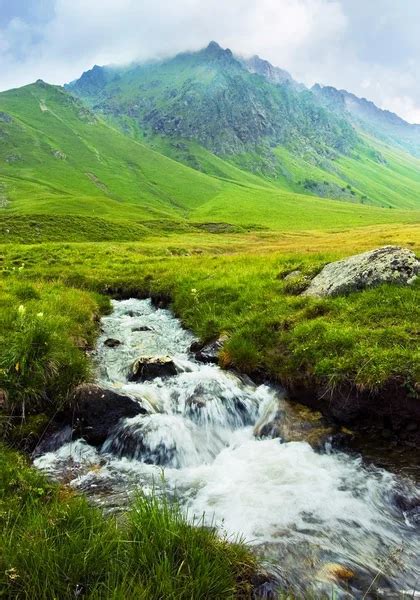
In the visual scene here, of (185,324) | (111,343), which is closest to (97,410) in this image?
(111,343)

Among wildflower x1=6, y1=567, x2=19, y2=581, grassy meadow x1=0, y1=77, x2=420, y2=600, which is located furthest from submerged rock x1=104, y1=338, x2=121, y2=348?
wildflower x1=6, y1=567, x2=19, y2=581

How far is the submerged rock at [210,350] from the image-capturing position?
609 inches

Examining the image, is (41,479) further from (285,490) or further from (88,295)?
(88,295)

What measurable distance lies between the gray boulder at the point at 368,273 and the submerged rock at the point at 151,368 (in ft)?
22.4

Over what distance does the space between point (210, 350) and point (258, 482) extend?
6919 mm

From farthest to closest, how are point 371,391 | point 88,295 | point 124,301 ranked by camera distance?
point 124,301 < point 88,295 < point 371,391

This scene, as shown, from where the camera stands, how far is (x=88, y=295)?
22.7 meters

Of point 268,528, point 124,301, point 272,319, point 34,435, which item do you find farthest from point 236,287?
point 268,528

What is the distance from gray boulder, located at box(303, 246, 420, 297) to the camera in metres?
16.9

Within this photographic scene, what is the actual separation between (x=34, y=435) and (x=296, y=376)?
723cm

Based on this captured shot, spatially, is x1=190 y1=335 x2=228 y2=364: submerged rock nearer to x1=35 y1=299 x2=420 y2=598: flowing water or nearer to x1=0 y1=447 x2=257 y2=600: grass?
x1=35 y1=299 x2=420 y2=598: flowing water

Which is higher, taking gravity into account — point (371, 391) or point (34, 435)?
point (371, 391)

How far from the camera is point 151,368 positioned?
555 inches

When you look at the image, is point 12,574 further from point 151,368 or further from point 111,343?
point 111,343
